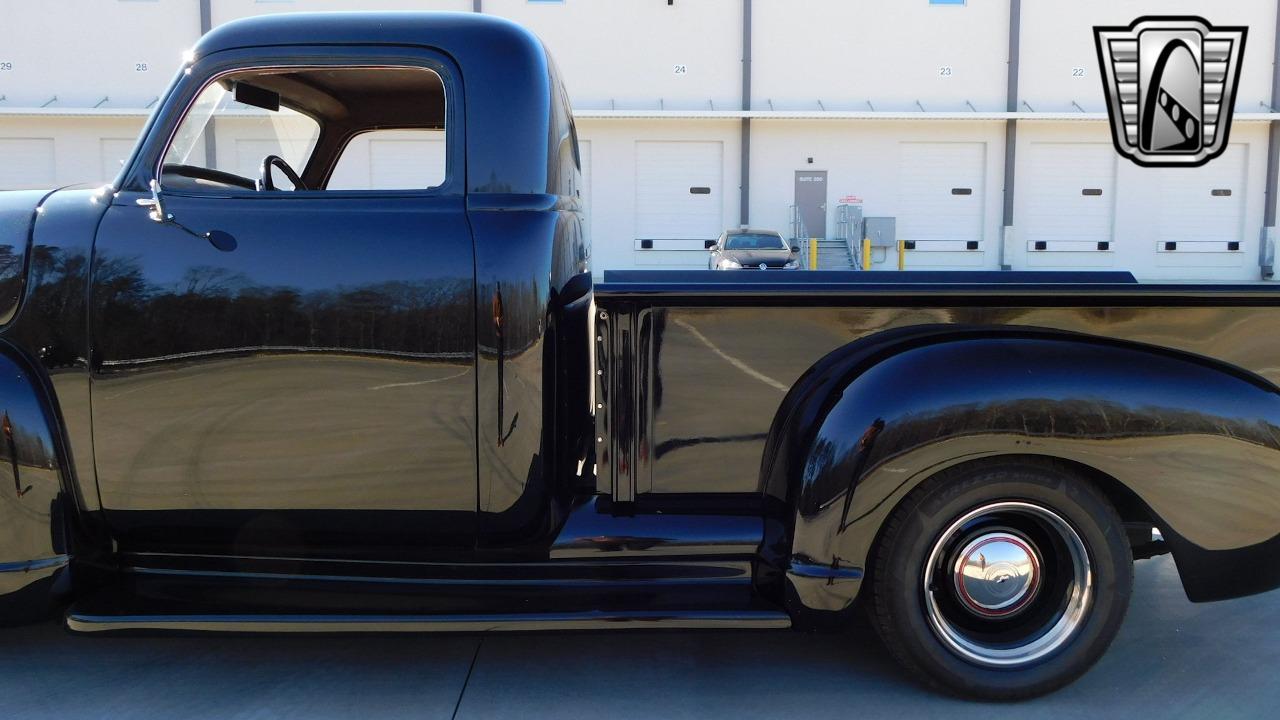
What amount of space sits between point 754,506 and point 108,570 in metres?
1.80

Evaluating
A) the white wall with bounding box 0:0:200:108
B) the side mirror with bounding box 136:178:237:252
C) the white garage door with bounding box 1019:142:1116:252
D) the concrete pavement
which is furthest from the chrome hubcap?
the white wall with bounding box 0:0:200:108

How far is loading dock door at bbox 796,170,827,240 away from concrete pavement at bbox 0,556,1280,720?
1900 cm

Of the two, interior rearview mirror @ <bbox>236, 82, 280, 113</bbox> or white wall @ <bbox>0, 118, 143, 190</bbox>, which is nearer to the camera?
interior rearview mirror @ <bbox>236, 82, 280, 113</bbox>

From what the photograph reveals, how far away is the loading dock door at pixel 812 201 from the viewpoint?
21391 millimetres

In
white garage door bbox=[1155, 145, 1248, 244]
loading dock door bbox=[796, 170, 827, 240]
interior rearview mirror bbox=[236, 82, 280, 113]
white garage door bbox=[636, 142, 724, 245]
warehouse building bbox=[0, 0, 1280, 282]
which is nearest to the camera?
interior rearview mirror bbox=[236, 82, 280, 113]

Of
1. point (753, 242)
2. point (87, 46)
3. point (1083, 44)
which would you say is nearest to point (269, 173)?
point (753, 242)

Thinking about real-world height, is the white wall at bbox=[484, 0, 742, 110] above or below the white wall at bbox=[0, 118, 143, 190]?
above

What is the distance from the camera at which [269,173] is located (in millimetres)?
2801

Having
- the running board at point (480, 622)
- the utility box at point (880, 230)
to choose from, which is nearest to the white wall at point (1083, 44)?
the utility box at point (880, 230)

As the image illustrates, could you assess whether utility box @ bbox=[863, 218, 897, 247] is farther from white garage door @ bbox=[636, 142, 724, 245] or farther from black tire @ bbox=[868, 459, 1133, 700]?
black tire @ bbox=[868, 459, 1133, 700]

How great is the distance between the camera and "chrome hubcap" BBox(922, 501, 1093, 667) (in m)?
2.38

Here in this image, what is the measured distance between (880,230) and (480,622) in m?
19.9

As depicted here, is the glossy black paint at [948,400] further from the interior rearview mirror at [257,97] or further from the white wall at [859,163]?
the white wall at [859,163]

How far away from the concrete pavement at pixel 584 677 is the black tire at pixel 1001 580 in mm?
136
